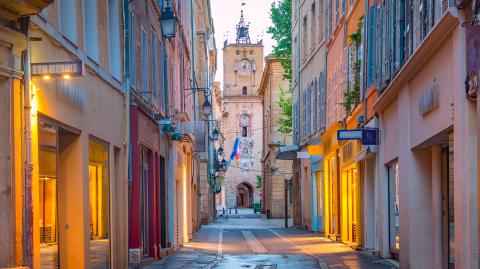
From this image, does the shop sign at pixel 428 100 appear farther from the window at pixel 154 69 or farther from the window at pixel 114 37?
the window at pixel 154 69

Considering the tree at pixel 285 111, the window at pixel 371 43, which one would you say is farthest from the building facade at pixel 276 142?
the window at pixel 371 43

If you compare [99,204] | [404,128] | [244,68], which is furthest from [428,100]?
[244,68]

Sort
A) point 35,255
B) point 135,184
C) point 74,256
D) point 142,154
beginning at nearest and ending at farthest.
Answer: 1. point 35,255
2. point 74,256
3. point 135,184
4. point 142,154

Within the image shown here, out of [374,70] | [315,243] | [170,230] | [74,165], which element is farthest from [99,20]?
[315,243]

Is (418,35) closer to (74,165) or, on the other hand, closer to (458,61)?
(458,61)

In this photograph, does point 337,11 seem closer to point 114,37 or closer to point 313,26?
point 313,26

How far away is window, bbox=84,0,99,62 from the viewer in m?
13.4

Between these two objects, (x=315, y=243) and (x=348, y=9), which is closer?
(x=348, y=9)

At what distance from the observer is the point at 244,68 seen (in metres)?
101

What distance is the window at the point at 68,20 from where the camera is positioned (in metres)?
11.6

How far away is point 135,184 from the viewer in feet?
56.5

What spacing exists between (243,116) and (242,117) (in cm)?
15

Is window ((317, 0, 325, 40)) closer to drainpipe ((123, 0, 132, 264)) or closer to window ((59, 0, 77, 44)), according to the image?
drainpipe ((123, 0, 132, 264))

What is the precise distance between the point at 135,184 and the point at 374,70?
19.7 feet
